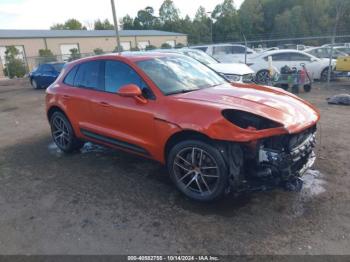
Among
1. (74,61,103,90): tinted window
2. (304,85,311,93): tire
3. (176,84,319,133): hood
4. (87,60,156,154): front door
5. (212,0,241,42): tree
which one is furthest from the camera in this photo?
(212,0,241,42): tree

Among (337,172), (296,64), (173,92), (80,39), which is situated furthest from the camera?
(80,39)

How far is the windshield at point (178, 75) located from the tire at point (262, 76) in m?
8.62

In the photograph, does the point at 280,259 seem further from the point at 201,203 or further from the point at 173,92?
the point at 173,92

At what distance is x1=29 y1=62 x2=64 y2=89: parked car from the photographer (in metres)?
16.6

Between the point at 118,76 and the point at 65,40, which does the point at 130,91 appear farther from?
the point at 65,40

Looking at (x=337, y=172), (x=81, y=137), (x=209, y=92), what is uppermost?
(x=209, y=92)

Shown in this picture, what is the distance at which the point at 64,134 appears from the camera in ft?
18.9

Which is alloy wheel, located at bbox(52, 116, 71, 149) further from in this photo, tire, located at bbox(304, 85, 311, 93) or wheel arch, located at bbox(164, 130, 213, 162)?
tire, located at bbox(304, 85, 311, 93)

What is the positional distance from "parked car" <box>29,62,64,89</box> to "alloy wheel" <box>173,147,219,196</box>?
14.3 metres

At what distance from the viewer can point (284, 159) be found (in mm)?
3348

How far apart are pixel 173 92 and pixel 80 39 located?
43.3m

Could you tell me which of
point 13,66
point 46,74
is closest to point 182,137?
point 46,74

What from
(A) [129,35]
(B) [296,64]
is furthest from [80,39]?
(B) [296,64]

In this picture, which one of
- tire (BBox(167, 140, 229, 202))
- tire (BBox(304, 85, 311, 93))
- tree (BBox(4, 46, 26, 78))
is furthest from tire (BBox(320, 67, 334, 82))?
tree (BBox(4, 46, 26, 78))
